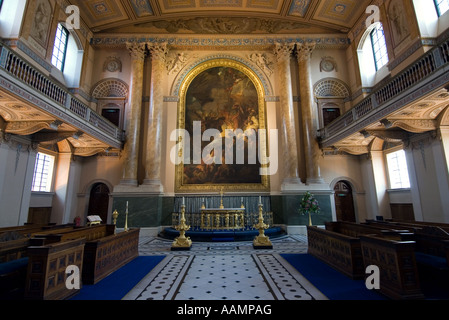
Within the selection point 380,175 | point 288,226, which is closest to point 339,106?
point 380,175

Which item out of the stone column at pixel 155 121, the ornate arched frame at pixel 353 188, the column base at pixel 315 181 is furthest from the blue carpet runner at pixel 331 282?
the stone column at pixel 155 121

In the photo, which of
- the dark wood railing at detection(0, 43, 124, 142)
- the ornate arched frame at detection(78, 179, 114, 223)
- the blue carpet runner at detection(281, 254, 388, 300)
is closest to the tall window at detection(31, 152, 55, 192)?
the ornate arched frame at detection(78, 179, 114, 223)

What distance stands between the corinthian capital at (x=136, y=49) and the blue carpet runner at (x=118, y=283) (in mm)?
11070

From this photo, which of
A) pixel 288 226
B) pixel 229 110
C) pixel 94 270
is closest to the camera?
pixel 94 270

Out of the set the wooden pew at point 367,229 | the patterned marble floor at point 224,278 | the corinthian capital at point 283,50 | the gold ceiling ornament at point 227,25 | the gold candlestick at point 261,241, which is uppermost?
the gold ceiling ornament at point 227,25

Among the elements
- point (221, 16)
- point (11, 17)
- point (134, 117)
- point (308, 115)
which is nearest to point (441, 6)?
point (308, 115)

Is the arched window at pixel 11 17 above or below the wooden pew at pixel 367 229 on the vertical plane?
above

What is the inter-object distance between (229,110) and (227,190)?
449cm

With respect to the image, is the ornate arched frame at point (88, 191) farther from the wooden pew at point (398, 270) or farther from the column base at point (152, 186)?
the wooden pew at point (398, 270)

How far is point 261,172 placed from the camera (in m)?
12.3

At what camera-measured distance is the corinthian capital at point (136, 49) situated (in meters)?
12.8

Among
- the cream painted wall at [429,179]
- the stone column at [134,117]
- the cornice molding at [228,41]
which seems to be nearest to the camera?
the cream painted wall at [429,179]

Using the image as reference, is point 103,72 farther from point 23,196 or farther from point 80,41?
point 23,196

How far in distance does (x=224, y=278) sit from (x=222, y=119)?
950cm
